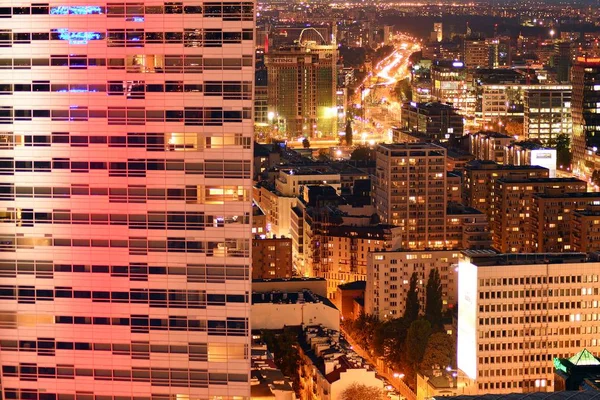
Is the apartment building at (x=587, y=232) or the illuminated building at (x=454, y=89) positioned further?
the illuminated building at (x=454, y=89)

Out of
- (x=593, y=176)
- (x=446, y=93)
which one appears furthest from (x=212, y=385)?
(x=446, y=93)

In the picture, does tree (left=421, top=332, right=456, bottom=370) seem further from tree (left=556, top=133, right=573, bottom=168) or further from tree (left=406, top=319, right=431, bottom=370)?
tree (left=556, top=133, right=573, bottom=168)

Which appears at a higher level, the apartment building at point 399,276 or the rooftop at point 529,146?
the rooftop at point 529,146

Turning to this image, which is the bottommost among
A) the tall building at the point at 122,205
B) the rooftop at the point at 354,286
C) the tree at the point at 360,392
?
the rooftop at the point at 354,286

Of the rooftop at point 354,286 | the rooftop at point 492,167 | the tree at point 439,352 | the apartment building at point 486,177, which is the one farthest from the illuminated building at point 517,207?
the tree at point 439,352

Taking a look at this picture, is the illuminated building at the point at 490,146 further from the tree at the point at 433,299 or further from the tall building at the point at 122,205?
the tall building at the point at 122,205

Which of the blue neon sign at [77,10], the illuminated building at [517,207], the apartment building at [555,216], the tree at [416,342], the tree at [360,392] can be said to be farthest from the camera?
the illuminated building at [517,207]

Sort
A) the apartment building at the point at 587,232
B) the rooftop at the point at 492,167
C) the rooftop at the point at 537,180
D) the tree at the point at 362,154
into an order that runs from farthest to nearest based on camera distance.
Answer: the tree at the point at 362,154
the rooftop at the point at 492,167
the rooftop at the point at 537,180
the apartment building at the point at 587,232

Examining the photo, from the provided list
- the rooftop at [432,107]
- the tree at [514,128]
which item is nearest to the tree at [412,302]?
the rooftop at [432,107]
